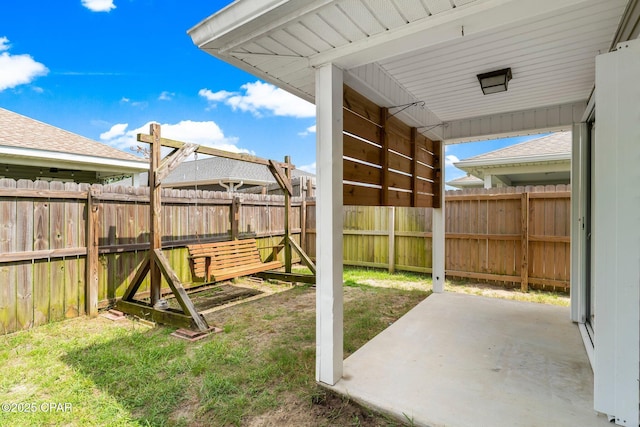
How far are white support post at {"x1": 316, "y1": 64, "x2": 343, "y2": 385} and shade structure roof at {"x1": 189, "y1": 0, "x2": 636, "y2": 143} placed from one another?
0.74ft

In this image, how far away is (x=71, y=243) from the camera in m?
3.61

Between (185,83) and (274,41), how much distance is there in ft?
43.4

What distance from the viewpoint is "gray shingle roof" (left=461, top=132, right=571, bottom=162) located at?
6.66m

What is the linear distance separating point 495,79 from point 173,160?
3496 millimetres

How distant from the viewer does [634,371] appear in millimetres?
1504

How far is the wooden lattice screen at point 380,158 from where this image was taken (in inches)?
94.2

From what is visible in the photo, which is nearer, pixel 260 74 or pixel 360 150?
pixel 260 74

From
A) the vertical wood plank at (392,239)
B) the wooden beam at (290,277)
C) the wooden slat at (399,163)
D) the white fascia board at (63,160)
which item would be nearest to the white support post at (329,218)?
the wooden slat at (399,163)

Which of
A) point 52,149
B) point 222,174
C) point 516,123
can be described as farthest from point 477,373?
point 222,174

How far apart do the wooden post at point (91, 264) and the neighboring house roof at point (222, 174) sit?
627 cm

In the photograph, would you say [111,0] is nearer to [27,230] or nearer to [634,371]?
[27,230]

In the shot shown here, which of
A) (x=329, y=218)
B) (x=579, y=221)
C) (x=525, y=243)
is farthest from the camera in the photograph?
(x=525, y=243)

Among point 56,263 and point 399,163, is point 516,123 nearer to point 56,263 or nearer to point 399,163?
point 399,163

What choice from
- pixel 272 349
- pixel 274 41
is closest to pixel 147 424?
pixel 272 349
